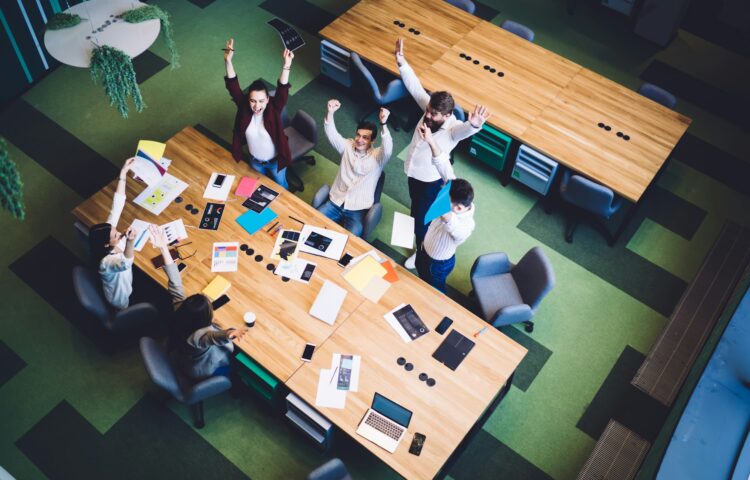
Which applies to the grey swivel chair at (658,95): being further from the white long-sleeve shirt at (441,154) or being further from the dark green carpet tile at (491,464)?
the dark green carpet tile at (491,464)

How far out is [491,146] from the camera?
725cm

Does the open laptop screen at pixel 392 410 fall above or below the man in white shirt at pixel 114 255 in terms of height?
below

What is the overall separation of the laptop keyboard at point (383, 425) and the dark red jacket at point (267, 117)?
8.82 feet

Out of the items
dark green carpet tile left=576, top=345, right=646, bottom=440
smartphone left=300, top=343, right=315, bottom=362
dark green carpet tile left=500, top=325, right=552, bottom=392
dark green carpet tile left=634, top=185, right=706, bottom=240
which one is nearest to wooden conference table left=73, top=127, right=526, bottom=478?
smartphone left=300, top=343, right=315, bottom=362

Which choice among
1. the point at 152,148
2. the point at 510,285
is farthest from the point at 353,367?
the point at 152,148

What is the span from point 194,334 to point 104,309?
3.66ft

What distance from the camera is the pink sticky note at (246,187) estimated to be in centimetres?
623

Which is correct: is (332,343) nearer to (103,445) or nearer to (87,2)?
(103,445)

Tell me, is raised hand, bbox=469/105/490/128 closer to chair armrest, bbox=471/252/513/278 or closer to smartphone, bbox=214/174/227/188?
chair armrest, bbox=471/252/513/278

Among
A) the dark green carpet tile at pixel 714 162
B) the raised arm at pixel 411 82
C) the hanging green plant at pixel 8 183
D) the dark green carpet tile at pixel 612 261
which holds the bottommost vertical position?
the dark green carpet tile at pixel 612 261

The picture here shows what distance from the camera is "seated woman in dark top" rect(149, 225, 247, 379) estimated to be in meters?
4.86

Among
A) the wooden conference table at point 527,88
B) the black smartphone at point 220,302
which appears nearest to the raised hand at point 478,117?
the wooden conference table at point 527,88

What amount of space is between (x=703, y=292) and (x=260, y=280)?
4233 millimetres

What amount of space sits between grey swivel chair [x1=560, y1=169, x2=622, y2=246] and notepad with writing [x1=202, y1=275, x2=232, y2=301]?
340cm
